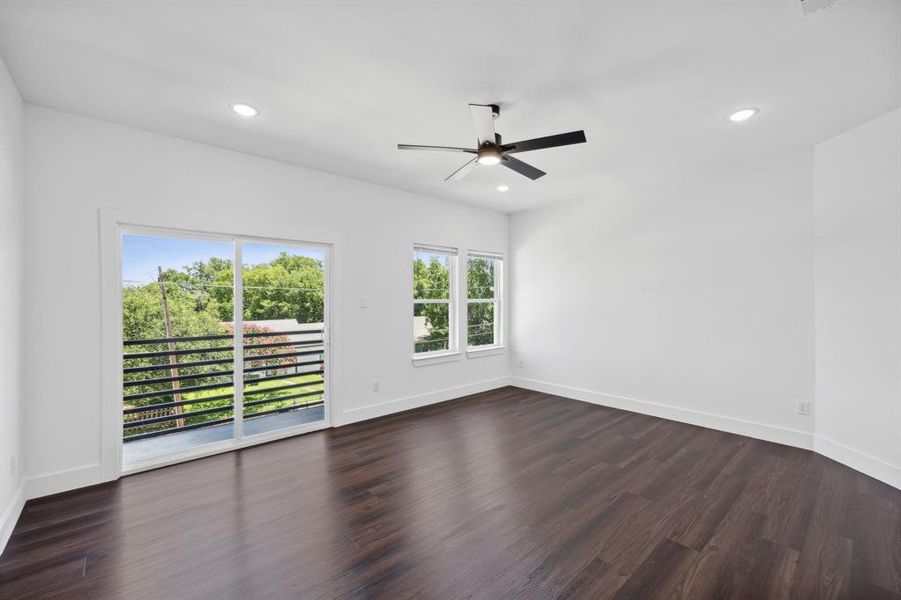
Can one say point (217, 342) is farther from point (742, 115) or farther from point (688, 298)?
point (688, 298)

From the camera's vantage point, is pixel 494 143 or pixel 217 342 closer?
pixel 494 143

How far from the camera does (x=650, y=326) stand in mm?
4598

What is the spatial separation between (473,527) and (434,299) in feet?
10.8

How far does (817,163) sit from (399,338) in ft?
14.7

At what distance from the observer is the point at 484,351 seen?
5793 mm

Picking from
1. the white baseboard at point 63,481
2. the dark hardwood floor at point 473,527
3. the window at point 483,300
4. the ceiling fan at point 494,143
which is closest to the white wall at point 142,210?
the white baseboard at point 63,481

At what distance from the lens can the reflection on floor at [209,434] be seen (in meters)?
3.19

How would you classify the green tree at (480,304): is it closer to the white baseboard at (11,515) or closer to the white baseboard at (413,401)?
the white baseboard at (413,401)

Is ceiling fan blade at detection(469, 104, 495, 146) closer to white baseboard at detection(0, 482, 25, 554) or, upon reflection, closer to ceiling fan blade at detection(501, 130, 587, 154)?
ceiling fan blade at detection(501, 130, 587, 154)

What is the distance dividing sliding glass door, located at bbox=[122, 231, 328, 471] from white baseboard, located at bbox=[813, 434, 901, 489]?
184 inches

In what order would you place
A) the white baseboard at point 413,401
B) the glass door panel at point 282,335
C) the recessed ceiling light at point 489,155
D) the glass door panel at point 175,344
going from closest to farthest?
the recessed ceiling light at point 489,155 < the glass door panel at point 175,344 < the glass door panel at point 282,335 < the white baseboard at point 413,401

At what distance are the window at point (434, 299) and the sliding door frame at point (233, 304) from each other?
1.22m

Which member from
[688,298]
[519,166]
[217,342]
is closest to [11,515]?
[217,342]

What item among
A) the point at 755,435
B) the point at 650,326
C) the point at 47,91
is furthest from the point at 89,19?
the point at 755,435
